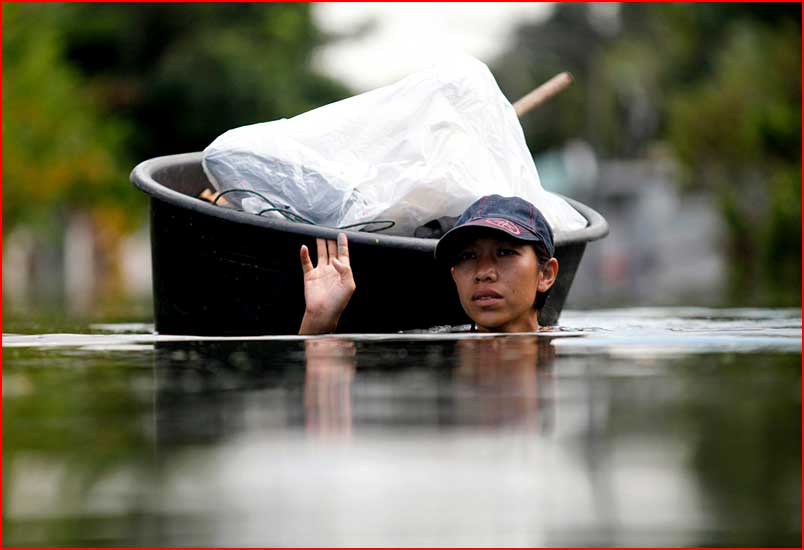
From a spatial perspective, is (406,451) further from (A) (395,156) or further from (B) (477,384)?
(A) (395,156)

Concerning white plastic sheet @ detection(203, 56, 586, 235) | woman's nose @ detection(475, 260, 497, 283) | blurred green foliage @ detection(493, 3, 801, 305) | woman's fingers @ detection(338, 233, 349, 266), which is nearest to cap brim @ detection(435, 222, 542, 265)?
woman's nose @ detection(475, 260, 497, 283)

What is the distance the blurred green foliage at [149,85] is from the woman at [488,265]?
25672 mm

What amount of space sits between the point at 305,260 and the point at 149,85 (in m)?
33.0

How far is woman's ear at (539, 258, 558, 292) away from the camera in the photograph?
5.82m

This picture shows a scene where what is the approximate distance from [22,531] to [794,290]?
12031 millimetres

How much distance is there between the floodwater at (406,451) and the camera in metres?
2.23

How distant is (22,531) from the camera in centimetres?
225

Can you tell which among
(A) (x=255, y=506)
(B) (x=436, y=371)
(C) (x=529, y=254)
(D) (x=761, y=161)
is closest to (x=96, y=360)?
(B) (x=436, y=371)

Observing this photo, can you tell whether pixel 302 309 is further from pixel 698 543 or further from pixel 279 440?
pixel 698 543

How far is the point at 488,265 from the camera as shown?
562 cm

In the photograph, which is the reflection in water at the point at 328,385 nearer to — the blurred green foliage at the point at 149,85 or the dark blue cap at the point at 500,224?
the dark blue cap at the point at 500,224

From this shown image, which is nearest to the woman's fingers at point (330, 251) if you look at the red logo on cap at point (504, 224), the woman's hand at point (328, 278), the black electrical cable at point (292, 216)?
the woman's hand at point (328, 278)

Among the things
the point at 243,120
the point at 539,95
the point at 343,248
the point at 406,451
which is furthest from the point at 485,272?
the point at 243,120

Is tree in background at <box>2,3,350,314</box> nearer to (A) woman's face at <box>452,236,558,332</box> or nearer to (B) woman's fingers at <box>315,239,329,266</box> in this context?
(B) woman's fingers at <box>315,239,329,266</box>
